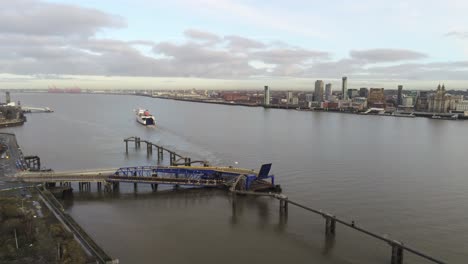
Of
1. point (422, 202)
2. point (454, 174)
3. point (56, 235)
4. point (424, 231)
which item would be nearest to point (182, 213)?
point (56, 235)

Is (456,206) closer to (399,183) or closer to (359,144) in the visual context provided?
(399,183)

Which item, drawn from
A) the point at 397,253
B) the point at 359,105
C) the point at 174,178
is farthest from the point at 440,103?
the point at 397,253

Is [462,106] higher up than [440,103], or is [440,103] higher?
[440,103]

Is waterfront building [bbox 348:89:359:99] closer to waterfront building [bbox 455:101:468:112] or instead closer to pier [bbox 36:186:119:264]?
waterfront building [bbox 455:101:468:112]

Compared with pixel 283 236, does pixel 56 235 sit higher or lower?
higher

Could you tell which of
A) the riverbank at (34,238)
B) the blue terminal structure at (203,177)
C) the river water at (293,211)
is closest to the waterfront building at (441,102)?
the river water at (293,211)

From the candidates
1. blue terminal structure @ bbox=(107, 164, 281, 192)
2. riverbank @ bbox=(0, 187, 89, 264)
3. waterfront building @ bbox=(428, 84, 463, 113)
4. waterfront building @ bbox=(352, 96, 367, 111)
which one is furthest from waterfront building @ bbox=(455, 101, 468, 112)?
riverbank @ bbox=(0, 187, 89, 264)

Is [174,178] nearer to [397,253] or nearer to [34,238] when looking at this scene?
[34,238]

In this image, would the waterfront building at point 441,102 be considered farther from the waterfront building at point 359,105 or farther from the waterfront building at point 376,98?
the waterfront building at point 376,98
